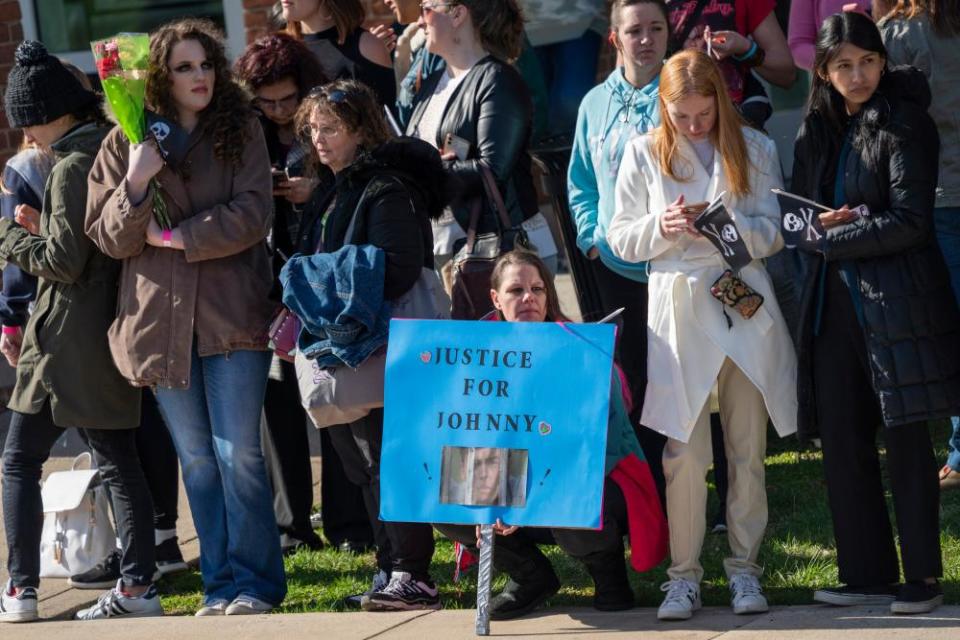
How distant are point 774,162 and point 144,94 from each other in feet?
7.09

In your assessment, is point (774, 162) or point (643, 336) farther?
point (643, 336)

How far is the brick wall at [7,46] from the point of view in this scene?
9703 mm

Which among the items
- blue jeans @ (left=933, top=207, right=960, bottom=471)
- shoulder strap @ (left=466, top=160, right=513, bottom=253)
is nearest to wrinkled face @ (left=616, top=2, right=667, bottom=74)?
shoulder strap @ (left=466, top=160, right=513, bottom=253)

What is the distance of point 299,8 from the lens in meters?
6.81

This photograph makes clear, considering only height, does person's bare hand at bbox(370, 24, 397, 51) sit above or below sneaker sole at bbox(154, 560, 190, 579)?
above

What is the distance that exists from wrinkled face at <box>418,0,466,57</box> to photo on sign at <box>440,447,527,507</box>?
1.92 meters

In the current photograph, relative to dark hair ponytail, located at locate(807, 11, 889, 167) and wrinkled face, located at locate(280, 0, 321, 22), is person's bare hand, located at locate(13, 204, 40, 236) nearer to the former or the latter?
wrinkled face, located at locate(280, 0, 321, 22)

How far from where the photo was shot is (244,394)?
221 inches

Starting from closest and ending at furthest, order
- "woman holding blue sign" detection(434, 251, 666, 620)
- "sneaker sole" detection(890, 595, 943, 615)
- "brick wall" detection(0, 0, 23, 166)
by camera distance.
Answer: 1. "sneaker sole" detection(890, 595, 943, 615)
2. "woman holding blue sign" detection(434, 251, 666, 620)
3. "brick wall" detection(0, 0, 23, 166)

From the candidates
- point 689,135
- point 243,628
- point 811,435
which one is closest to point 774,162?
point 689,135

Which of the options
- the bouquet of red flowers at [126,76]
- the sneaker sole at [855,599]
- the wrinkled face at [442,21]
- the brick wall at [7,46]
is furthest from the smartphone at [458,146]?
the brick wall at [7,46]

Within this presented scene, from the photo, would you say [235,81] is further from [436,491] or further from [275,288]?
[436,491]

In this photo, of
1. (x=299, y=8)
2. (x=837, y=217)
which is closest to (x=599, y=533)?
(x=837, y=217)

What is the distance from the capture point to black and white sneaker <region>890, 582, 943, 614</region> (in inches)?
191
